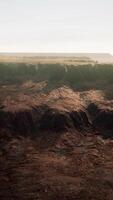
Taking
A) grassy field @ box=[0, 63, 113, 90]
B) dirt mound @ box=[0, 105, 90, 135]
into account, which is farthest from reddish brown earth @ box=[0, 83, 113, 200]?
grassy field @ box=[0, 63, 113, 90]

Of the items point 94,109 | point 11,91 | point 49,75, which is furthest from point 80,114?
point 49,75

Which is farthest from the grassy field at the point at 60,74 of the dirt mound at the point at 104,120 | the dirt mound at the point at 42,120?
the dirt mound at the point at 42,120

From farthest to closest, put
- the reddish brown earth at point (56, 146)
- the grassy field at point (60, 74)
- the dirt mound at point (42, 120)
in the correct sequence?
the grassy field at point (60, 74), the dirt mound at point (42, 120), the reddish brown earth at point (56, 146)

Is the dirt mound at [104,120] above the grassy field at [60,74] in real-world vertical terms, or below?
below

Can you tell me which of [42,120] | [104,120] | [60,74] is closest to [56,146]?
[42,120]

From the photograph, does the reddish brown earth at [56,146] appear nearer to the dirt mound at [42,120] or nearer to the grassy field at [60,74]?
the dirt mound at [42,120]

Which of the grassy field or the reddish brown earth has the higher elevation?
the grassy field

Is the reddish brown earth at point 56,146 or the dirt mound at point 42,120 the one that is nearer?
the reddish brown earth at point 56,146

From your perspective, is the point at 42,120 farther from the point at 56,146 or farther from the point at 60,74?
the point at 60,74

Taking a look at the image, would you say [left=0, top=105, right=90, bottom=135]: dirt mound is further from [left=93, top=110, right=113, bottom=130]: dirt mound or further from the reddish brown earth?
[left=93, top=110, right=113, bottom=130]: dirt mound

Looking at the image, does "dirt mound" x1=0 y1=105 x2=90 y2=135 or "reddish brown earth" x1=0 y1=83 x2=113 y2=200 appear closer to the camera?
"reddish brown earth" x1=0 y1=83 x2=113 y2=200
